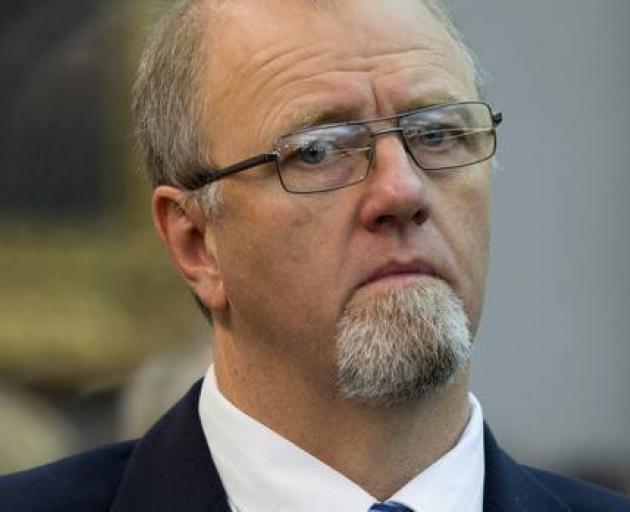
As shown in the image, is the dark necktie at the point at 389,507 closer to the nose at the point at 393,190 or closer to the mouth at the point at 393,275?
the mouth at the point at 393,275

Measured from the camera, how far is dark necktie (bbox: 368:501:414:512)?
12.8 ft

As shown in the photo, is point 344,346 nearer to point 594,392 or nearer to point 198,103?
point 198,103

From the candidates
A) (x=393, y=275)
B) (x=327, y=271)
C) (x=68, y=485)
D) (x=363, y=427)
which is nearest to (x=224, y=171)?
(x=327, y=271)

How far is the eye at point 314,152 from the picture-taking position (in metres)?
3.91

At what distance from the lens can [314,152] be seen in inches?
154

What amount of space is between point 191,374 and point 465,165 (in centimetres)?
381

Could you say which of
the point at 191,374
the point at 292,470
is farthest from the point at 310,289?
the point at 191,374

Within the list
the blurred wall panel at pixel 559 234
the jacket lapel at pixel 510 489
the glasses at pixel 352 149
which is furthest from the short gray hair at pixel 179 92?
the blurred wall panel at pixel 559 234

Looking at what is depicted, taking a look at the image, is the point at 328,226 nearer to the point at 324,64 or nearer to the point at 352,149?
the point at 352,149

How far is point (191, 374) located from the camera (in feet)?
25.2

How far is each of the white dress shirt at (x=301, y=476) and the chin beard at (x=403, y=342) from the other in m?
0.19

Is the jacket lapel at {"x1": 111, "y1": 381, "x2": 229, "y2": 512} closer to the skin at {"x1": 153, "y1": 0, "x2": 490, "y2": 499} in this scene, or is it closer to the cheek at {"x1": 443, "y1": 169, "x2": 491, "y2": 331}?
the skin at {"x1": 153, "y1": 0, "x2": 490, "y2": 499}

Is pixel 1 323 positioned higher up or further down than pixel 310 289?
further down

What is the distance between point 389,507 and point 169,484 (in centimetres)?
48
